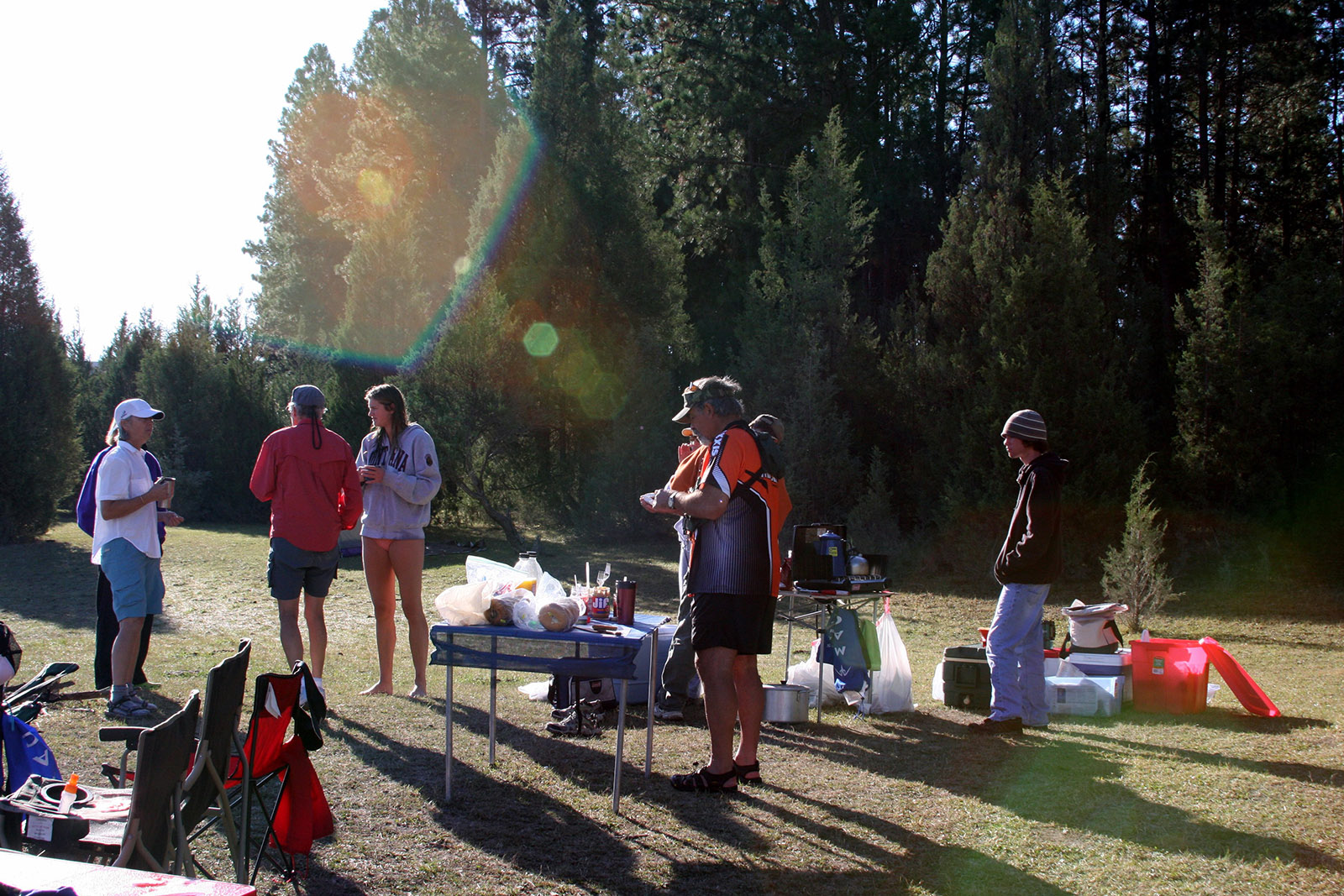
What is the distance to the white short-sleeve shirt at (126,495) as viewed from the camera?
5.62 m

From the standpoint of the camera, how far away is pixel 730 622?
14.8 ft

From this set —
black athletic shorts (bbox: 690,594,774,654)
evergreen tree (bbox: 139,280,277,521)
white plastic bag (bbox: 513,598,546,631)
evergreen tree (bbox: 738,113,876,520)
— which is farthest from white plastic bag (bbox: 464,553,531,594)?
evergreen tree (bbox: 139,280,277,521)

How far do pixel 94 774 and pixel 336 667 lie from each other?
3438 millimetres

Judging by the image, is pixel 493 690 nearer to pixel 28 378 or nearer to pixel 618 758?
pixel 618 758

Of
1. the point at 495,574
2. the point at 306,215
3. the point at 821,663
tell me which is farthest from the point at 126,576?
the point at 306,215

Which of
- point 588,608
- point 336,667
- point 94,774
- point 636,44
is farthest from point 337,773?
point 636,44

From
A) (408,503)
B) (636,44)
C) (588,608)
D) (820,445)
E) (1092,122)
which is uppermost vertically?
(636,44)

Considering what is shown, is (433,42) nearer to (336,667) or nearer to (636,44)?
(636,44)

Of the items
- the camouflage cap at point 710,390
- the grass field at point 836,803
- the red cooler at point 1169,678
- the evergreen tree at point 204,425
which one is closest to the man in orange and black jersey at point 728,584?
the camouflage cap at point 710,390

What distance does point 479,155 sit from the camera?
27.8 m

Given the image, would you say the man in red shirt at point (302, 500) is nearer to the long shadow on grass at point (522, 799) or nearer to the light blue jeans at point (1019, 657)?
the long shadow on grass at point (522, 799)

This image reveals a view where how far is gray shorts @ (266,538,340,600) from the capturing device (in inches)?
223

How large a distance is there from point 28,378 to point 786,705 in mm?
19949

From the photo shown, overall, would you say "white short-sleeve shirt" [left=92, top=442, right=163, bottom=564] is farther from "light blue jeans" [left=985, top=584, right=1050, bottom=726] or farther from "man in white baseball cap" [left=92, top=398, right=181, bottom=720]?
"light blue jeans" [left=985, top=584, right=1050, bottom=726]
